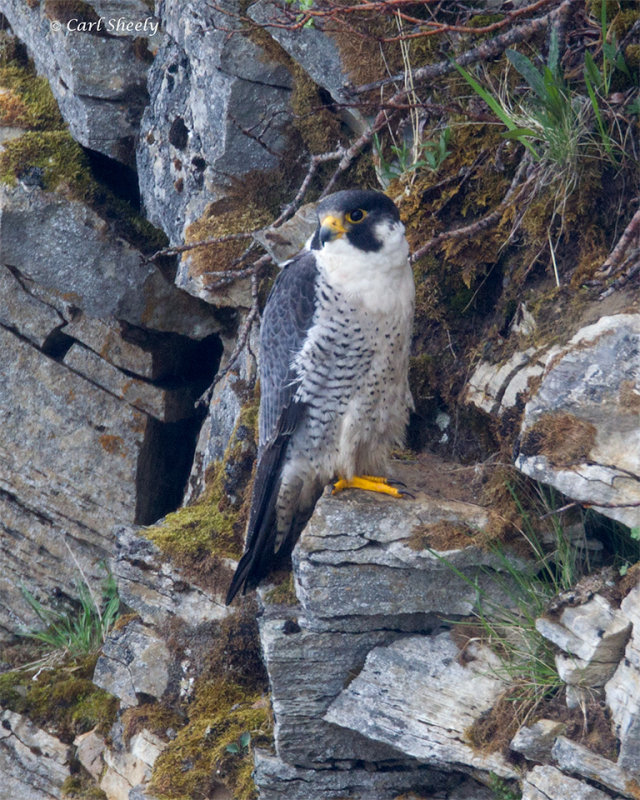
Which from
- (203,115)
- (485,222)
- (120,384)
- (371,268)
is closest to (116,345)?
(120,384)

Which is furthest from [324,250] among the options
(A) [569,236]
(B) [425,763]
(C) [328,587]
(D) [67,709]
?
(D) [67,709]

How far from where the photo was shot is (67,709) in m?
5.48

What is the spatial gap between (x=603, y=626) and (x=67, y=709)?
3668 millimetres

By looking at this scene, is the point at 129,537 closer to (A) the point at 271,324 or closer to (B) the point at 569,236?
(A) the point at 271,324

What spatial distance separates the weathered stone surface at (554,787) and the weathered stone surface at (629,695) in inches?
Answer: 5.9

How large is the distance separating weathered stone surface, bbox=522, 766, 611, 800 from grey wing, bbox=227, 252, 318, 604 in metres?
1.66

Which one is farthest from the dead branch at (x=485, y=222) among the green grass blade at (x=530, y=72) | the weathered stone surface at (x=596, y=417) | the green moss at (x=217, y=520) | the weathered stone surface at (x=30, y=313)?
the weathered stone surface at (x=30, y=313)

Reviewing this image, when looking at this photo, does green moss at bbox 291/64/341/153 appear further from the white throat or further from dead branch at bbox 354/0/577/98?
the white throat

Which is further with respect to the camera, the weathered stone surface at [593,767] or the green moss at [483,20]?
the green moss at [483,20]

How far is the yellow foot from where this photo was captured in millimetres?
3963

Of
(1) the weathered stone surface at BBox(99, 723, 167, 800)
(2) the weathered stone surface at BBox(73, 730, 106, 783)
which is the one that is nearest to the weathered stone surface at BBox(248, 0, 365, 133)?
(1) the weathered stone surface at BBox(99, 723, 167, 800)

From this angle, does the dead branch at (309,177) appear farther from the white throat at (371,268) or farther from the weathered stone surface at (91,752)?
the weathered stone surface at (91,752)

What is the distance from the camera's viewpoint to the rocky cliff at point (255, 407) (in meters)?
3.39

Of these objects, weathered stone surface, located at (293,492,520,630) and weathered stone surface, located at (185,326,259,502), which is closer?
weathered stone surface, located at (293,492,520,630)
